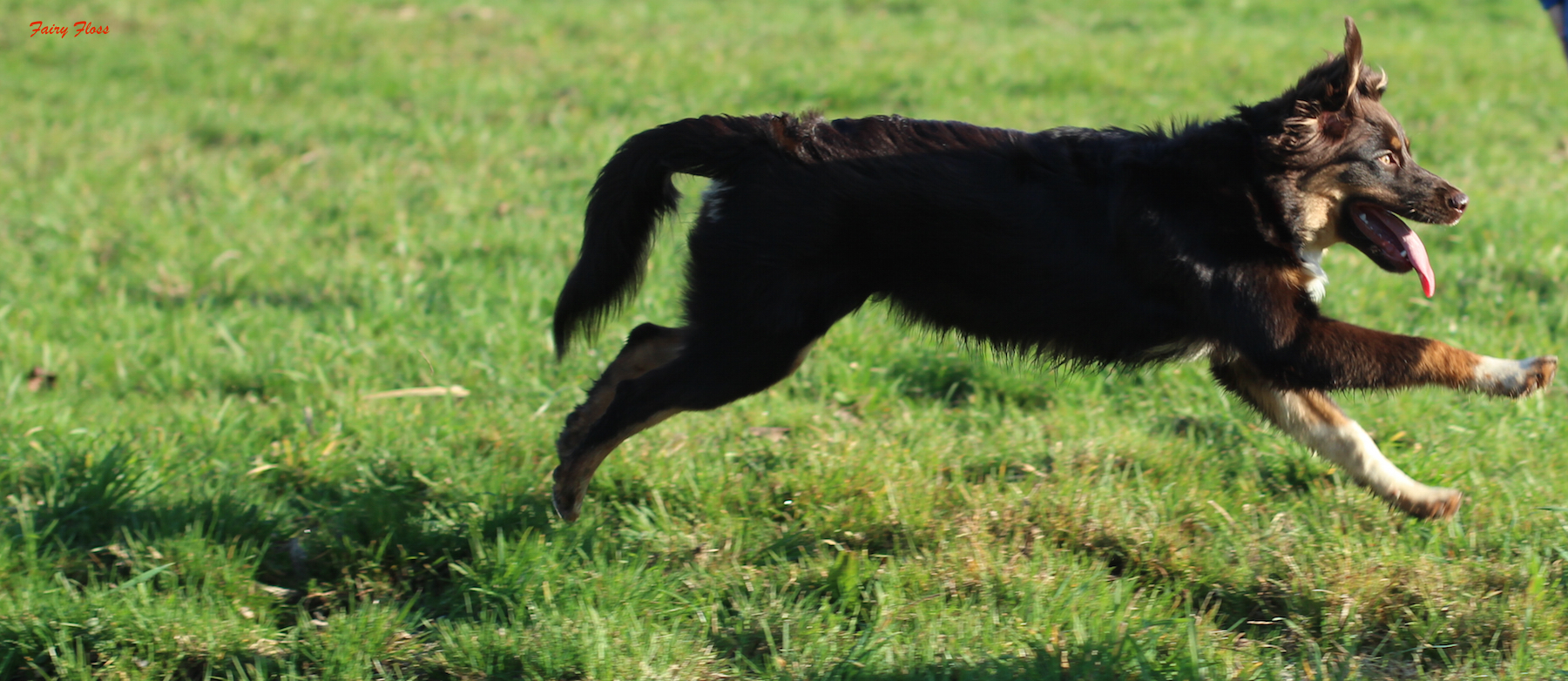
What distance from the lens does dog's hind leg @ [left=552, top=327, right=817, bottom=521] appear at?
3.32 meters

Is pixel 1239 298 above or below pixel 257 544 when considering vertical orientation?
above

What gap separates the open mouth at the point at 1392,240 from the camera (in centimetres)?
323

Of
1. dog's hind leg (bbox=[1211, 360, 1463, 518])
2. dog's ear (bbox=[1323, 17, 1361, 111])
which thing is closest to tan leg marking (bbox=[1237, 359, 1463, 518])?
dog's hind leg (bbox=[1211, 360, 1463, 518])

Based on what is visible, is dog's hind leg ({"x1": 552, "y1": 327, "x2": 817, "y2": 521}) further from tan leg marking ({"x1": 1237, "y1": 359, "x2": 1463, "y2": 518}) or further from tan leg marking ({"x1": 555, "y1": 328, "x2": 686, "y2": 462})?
tan leg marking ({"x1": 1237, "y1": 359, "x2": 1463, "y2": 518})

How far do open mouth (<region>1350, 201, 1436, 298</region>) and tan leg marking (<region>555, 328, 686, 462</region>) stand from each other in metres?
1.97

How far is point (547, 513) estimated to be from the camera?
3680 millimetres

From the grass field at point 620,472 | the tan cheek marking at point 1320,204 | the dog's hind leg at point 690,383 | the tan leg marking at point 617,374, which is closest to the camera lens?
the grass field at point 620,472

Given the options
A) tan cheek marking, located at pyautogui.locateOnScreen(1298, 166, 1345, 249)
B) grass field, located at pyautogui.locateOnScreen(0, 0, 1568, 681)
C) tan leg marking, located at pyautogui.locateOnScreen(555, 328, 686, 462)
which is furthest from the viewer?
tan leg marking, located at pyautogui.locateOnScreen(555, 328, 686, 462)

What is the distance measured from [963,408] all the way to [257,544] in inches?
94.8

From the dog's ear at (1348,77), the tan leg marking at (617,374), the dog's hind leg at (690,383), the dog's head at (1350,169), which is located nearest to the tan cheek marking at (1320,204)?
the dog's head at (1350,169)

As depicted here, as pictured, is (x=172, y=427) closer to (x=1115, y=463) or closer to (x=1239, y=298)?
(x=1115, y=463)

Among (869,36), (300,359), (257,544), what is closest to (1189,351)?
(257,544)

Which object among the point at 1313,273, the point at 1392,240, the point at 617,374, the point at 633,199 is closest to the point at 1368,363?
the point at 1313,273

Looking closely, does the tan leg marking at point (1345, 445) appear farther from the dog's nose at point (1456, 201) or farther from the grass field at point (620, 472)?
the dog's nose at point (1456, 201)
